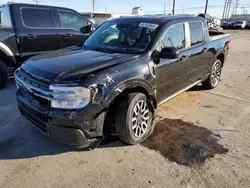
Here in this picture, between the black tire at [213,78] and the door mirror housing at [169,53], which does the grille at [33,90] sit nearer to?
the door mirror housing at [169,53]

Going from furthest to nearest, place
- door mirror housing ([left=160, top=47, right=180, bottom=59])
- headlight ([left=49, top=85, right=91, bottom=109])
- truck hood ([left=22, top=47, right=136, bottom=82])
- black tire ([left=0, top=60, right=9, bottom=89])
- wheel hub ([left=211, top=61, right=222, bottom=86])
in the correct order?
wheel hub ([left=211, top=61, right=222, bottom=86])
black tire ([left=0, top=60, right=9, bottom=89])
door mirror housing ([left=160, top=47, right=180, bottom=59])
truck hood ([left=22, top=47, right=136, bottom=82])
headlight ([left=49, top=85, right=91, bottom=109])

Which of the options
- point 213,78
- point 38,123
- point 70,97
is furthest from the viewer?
point 213,78

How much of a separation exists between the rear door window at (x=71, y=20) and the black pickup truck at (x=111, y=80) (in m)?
2.81

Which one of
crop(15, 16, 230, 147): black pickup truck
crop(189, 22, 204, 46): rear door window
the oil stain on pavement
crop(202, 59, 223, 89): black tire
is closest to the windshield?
crop(15, 16, 230, 147): black pickup truck

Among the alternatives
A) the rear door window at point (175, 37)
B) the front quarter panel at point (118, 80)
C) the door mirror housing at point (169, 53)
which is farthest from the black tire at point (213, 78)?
the front quarter panel at point (118, 80)

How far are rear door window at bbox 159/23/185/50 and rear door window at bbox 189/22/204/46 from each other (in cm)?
35

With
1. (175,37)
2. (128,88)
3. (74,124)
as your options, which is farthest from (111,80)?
(175,37)

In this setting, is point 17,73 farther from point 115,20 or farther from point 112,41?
point 115,20

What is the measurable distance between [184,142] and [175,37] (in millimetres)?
1735

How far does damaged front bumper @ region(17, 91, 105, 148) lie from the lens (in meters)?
2.53

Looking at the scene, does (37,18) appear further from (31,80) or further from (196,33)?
(196,33)

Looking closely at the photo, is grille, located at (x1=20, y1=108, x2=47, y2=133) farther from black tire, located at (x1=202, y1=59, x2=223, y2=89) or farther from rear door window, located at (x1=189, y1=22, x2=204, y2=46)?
black tire, located at (x1=202, y1=59, x2=223, y2=89)

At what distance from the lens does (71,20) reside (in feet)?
22.5

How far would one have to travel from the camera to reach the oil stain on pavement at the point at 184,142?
297 cm
